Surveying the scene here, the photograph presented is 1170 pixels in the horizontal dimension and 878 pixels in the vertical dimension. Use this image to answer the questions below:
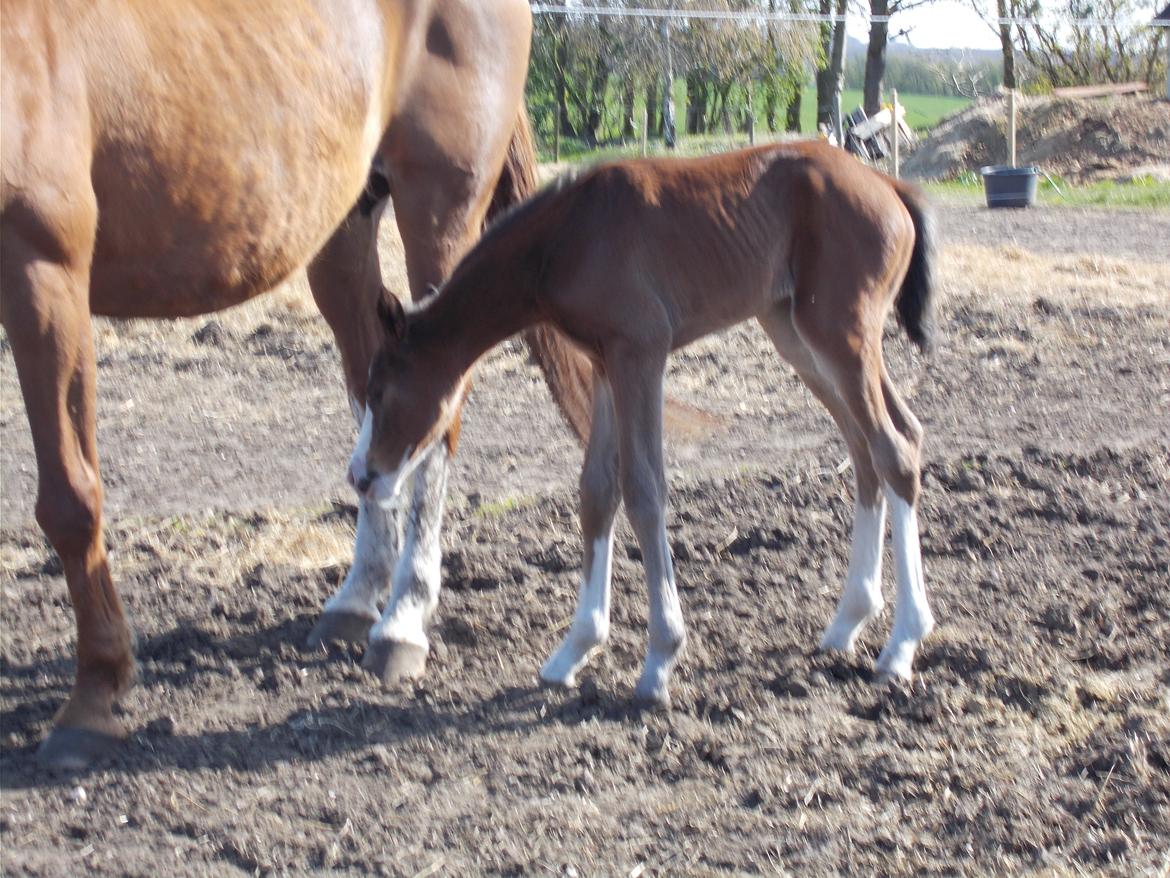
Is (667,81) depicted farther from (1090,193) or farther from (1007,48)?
(1090,193)

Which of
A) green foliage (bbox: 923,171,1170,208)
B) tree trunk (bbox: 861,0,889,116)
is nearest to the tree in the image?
tree trunk (bbox: 861,0,889,116)

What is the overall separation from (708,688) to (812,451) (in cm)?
243

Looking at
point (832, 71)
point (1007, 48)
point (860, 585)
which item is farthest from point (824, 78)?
point (860, 585)

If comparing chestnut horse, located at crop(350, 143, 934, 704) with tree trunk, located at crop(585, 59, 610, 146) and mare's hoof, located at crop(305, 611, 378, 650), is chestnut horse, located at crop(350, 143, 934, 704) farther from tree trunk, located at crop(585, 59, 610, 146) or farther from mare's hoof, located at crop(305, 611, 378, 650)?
tree trunk, located at crop(585, 59, 610, 146)

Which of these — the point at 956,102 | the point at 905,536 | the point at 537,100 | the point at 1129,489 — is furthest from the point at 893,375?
the point at 956,102

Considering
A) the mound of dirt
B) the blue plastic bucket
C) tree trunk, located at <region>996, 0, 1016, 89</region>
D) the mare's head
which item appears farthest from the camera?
tree trunk, located at <region>996, 0, 1016, 89</region>

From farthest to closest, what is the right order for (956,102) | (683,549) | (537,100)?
(956,102)
(537,100)
(683,549)

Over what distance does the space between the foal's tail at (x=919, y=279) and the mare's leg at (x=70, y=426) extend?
2252 millimetres

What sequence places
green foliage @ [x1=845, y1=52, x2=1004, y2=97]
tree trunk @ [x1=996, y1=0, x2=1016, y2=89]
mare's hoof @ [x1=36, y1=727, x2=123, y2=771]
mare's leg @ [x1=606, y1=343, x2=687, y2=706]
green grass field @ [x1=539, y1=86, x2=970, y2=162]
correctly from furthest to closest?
green foliage @ [x1=845, y1=52, x2=1004, y2=97] → tree trunk @ [x1=996, y1=0, x2=1016, y2=89] → green grass field @ [x1=539, y1=86, x2=970, y2=162] → mare's leg @ [x1=606, y1=343, x2=687, y2=706] → mare's hoof @ [x1=36, y1=727, x2=123, y2=771]

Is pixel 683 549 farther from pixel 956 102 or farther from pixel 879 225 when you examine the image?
pixel 956 102

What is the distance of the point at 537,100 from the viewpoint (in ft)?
107

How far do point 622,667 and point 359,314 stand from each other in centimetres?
152

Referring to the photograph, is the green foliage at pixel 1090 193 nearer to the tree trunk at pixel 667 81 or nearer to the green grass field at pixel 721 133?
the green grass field at pixel 721 133

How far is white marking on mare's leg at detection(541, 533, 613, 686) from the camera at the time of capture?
3.78 metres
